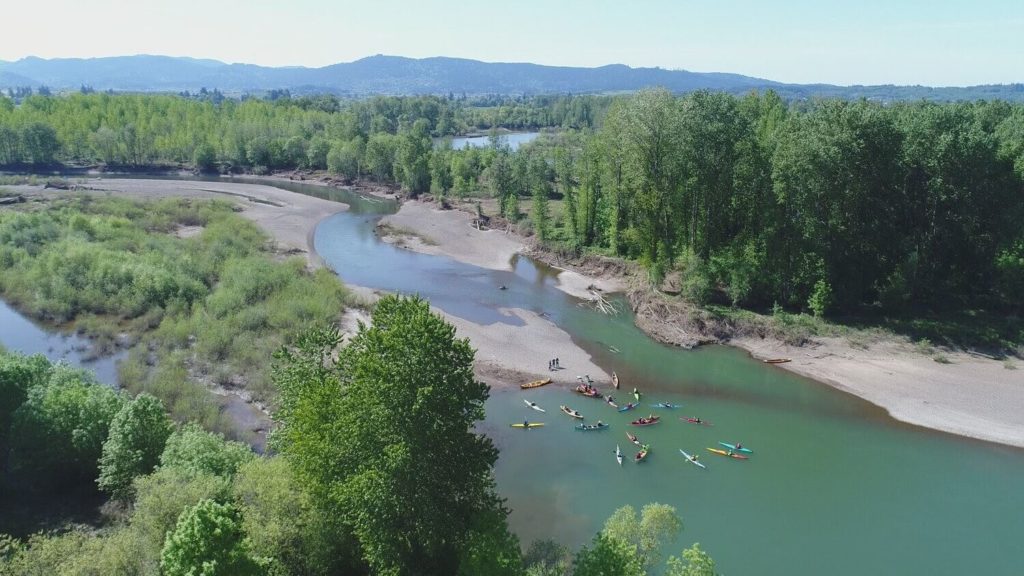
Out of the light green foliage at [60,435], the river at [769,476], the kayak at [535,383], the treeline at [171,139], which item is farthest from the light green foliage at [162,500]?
the treeline at [171,139]

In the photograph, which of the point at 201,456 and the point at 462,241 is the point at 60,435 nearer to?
the point at 201,456

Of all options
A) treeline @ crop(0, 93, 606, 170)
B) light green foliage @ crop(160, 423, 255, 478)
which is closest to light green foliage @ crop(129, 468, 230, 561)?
light green foliage @ crop(160, 423, 255, 478)

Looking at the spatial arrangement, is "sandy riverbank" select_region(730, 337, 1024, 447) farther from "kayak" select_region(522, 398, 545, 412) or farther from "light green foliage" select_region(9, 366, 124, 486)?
"light green foliage" select_region(9, 366, 124, 486)

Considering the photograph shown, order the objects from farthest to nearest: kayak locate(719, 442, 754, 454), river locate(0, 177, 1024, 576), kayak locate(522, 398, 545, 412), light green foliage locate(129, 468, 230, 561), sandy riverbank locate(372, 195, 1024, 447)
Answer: kayak locate(522, 398, 545, 412)
sandy riverbank locate(372, 195, 1024, 447)
kayak locate(719, 442, 754, 454)
river locate(0, 177, 1024, 576)
light green foliage locate(129, 468, 230, 561)

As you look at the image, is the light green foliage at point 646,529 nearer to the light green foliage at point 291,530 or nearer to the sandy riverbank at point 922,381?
the light green foliage at point 291,530

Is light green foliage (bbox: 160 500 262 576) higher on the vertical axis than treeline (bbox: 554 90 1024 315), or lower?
lower
